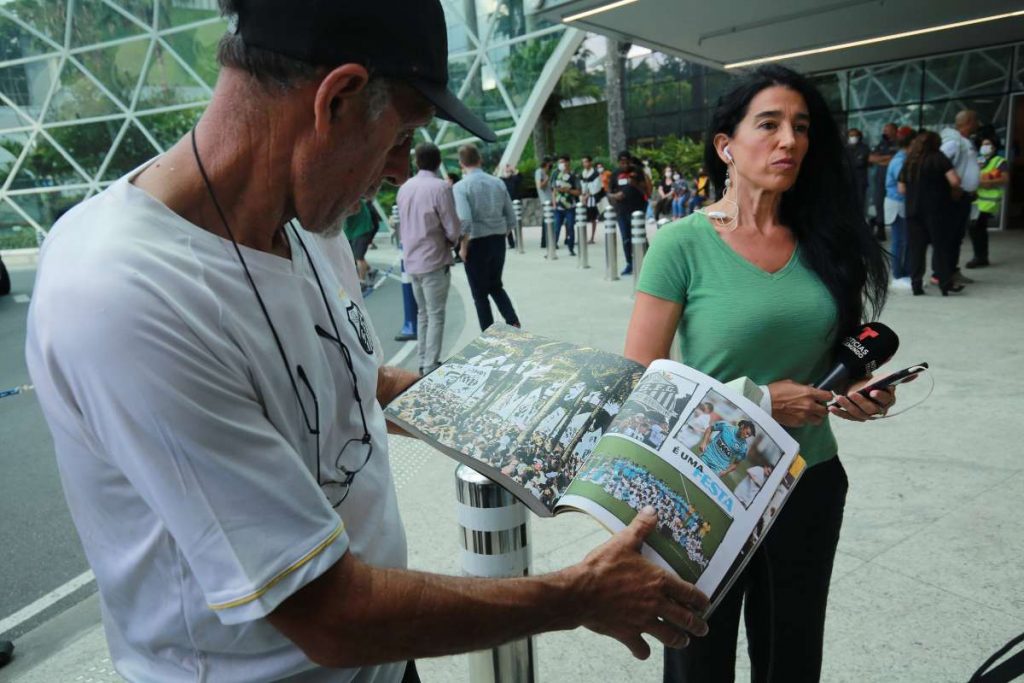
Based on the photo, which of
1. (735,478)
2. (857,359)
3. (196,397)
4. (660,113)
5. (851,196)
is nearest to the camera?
(196,397)

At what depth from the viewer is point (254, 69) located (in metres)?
1.05

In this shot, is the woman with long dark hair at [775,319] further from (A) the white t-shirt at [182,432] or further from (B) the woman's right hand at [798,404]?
(A) the white t-shirt at [182,432]

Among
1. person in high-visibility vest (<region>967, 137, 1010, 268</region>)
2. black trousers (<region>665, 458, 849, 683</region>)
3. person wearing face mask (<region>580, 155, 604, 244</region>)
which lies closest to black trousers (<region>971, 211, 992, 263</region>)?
person in high-visibility vest (<region>967, 137, 1010, 268</region>)

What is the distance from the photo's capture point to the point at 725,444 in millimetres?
1233

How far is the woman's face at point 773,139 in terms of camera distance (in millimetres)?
2023

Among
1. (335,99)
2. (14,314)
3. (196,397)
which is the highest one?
(335,99)

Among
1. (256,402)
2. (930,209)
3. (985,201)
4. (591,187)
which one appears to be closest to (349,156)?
(256,402)

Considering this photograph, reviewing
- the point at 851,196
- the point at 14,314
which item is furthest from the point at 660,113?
the point at 851,196

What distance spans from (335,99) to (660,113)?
3152cm

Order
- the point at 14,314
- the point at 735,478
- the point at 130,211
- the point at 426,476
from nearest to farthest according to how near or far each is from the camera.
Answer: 1. the point at 130,211
2. the point at 735,478
3. the point at 426,476
4. the point at 14,314

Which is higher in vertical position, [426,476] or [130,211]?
[130,211]

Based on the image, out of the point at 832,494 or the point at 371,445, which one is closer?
the point at 371,445

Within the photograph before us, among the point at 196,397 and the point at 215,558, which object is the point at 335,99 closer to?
the point at 196,397

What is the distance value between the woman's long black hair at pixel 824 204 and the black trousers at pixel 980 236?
987cm
